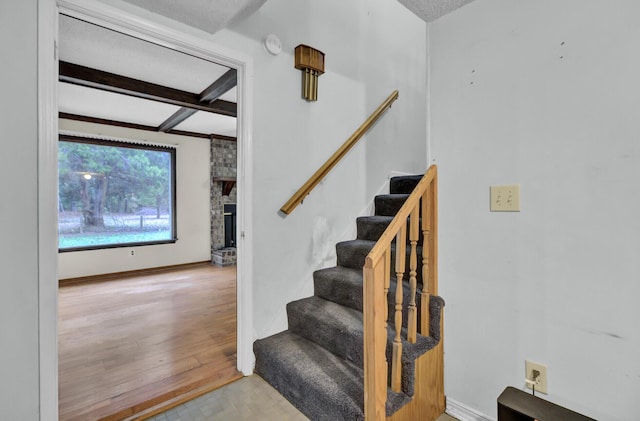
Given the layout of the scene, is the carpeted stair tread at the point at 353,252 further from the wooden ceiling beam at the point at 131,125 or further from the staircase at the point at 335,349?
the wooden ceiling beam at the point at 131,125

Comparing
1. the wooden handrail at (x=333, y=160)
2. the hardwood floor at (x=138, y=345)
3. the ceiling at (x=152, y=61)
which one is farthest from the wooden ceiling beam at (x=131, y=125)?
the wooden handrail at (x=333, y=160)

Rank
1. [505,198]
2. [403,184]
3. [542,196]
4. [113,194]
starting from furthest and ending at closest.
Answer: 1. [113,194]
2. [403,184]
3. [505,198]
4. [542,196]

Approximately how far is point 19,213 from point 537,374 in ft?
7.87

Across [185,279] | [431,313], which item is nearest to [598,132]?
[431,313]

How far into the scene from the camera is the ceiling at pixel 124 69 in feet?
7.91

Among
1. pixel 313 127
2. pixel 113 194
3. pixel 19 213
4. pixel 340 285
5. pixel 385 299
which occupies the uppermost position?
pixel 313 127

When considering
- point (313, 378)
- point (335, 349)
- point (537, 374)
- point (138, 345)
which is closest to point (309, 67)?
point (335, 349)

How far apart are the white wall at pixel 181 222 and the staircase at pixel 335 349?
3807 mm

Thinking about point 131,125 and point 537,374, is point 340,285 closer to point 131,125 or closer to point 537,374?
point 537,374

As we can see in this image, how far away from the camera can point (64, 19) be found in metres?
2.15

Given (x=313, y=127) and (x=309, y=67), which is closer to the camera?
(x=309, y=67)

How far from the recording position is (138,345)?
7.93 feet

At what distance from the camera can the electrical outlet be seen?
135cm

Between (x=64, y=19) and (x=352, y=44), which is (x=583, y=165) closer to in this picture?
(x=352, y=44)
